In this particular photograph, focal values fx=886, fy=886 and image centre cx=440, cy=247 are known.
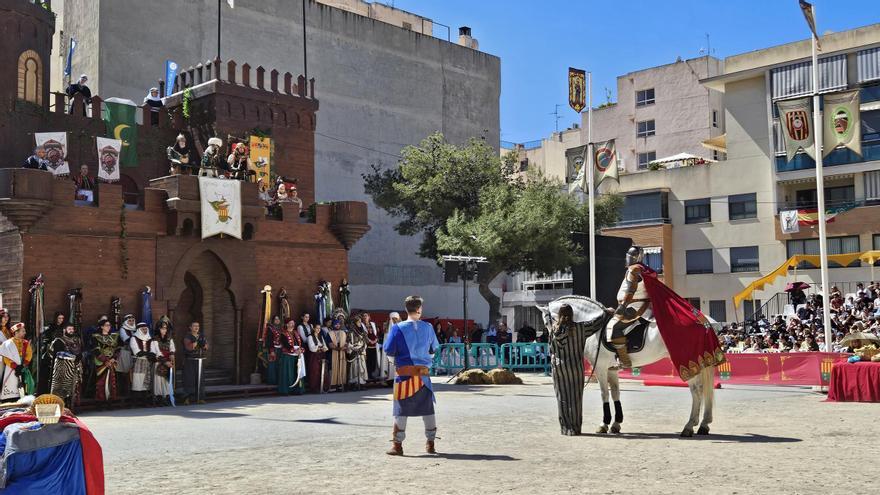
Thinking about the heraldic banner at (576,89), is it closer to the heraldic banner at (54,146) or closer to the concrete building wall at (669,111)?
the heraldic banner at (54,146)

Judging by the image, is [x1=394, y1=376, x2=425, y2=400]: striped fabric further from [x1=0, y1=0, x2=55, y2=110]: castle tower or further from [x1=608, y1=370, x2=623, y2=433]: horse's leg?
[x1=0, y1=0, x2=55, y2=110]: castle tower

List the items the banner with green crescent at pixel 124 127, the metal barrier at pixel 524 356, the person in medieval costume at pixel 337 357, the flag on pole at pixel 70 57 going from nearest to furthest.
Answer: the person in medieval costume at pixel 337 357
the banner with green crescent at pixel 124 127
the metal barrier at pixel 524 356
the flag on pole at pixel 70 57

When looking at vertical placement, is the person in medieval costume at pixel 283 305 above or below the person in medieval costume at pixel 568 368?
above

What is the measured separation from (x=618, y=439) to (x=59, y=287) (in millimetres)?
13290

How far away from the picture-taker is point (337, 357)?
23.2 meters

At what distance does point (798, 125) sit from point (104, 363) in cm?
1747

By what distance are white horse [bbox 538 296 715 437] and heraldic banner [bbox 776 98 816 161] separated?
11467mm

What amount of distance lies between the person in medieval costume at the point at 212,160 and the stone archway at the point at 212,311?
2.21 metres

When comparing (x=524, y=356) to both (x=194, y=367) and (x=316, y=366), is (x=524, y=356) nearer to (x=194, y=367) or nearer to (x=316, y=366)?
(x=316, y=366)

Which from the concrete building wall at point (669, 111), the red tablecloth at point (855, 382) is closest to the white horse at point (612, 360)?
the red tablecloth at point (855, 382)

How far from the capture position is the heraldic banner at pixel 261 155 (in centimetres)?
2923

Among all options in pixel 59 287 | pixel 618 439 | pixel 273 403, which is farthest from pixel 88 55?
pixel 618 439

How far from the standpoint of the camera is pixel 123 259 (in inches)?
820

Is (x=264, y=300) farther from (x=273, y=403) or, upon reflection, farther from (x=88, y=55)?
(x=88, y=55)
